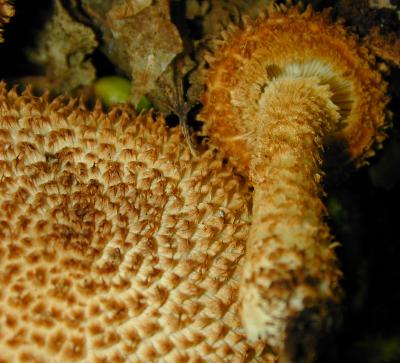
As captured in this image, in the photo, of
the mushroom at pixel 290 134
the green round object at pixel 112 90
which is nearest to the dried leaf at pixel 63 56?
the green round object at pixel 112 90

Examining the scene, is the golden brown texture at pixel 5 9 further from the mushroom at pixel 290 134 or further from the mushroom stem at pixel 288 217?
the mushroom stem at pixel 288 217

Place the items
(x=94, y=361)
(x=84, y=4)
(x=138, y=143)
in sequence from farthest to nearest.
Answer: (x=84, y=4) < (x=138, y=143) < (x=94, y=361)

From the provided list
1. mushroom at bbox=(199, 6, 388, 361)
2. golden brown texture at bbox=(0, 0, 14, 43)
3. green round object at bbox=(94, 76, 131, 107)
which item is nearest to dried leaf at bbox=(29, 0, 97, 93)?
green round object at bbox=(94, 76, 131, 107)

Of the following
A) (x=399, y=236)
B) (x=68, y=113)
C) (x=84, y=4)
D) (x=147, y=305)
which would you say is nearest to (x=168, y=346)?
(x=147, y=305)

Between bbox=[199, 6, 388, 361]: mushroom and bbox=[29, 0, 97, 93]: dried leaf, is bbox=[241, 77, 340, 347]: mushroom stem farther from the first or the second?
bbox=[29, 0, 97, 93]: dried leaf

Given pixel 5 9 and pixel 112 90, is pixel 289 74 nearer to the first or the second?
pixel 112 90

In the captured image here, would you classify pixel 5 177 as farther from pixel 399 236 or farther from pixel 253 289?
pixel 399 236
